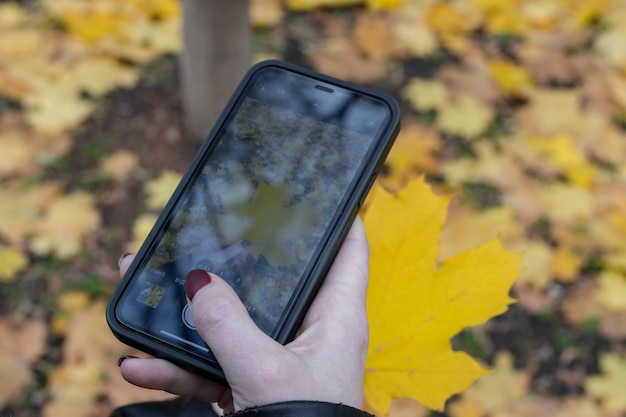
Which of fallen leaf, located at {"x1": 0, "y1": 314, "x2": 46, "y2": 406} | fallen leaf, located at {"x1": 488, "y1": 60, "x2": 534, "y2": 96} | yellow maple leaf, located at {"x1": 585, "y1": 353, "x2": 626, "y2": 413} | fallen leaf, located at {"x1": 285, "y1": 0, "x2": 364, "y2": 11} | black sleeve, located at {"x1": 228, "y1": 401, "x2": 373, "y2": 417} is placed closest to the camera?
black sleeve, located at {"x1": 228, "y1": 401, "x2": 373, "y2": 417}

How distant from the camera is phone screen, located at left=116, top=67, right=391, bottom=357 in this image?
1.07m

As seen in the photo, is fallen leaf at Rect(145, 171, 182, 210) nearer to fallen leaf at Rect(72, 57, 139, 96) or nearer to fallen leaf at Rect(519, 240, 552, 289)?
fallen leaf at Rect(72, 57, 139, 96)

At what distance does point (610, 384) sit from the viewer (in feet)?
6.30

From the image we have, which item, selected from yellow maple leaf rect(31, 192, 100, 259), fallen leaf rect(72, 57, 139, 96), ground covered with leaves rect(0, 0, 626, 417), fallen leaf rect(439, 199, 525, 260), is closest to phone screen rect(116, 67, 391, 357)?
ground covered with leaves rect(0, 0, 626, 417)

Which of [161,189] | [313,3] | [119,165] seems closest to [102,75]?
[119,165]

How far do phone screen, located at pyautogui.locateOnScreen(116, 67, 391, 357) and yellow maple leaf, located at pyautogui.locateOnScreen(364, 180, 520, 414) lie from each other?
5.5 inches

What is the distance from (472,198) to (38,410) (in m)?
1.55

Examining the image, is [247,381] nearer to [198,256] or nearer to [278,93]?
[198,256]

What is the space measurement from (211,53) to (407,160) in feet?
2.56

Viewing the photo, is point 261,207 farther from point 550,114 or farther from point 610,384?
point 550,114

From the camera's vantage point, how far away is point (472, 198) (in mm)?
2250

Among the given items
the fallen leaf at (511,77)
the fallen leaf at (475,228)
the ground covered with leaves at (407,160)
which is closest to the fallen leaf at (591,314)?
the ground covered with leaves at (407,160)

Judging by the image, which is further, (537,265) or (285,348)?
(537,265)

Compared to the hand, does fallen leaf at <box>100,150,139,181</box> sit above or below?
below
